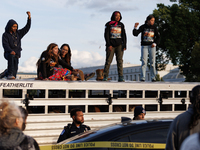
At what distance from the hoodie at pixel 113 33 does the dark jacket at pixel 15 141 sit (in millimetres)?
6258

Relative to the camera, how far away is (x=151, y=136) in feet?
11.9

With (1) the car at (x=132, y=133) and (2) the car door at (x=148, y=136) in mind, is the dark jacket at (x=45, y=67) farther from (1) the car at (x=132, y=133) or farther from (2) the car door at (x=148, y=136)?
(2) the car door at (x=148, y=136)

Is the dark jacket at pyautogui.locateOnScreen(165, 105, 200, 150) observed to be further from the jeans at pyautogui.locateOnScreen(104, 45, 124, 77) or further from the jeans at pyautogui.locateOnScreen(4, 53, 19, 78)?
the jeans at pyautogui.locateOnScreen(104, 45, 124, 77)

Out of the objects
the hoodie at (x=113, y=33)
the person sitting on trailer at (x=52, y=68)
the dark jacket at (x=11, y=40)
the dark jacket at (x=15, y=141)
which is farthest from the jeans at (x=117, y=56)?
the dark jacket at (x=15, y=141)

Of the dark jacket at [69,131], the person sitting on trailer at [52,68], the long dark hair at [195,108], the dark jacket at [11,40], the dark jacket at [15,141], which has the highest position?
the dark jacket at [11,40]

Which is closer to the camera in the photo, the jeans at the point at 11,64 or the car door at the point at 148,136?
the car door at the point at 148,136

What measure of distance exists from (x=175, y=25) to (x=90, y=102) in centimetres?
2307

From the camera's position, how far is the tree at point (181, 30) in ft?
93.4

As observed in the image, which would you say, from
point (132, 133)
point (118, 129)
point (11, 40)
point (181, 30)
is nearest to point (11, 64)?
point (11, 40)

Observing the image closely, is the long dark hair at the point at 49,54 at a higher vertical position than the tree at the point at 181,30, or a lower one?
lower

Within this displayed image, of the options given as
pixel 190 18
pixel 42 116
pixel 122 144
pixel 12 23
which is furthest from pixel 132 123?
pixel 190 18

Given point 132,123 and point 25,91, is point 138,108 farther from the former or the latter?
point 25,91

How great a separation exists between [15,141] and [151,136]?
1.52 metres

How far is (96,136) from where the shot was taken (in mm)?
3598
